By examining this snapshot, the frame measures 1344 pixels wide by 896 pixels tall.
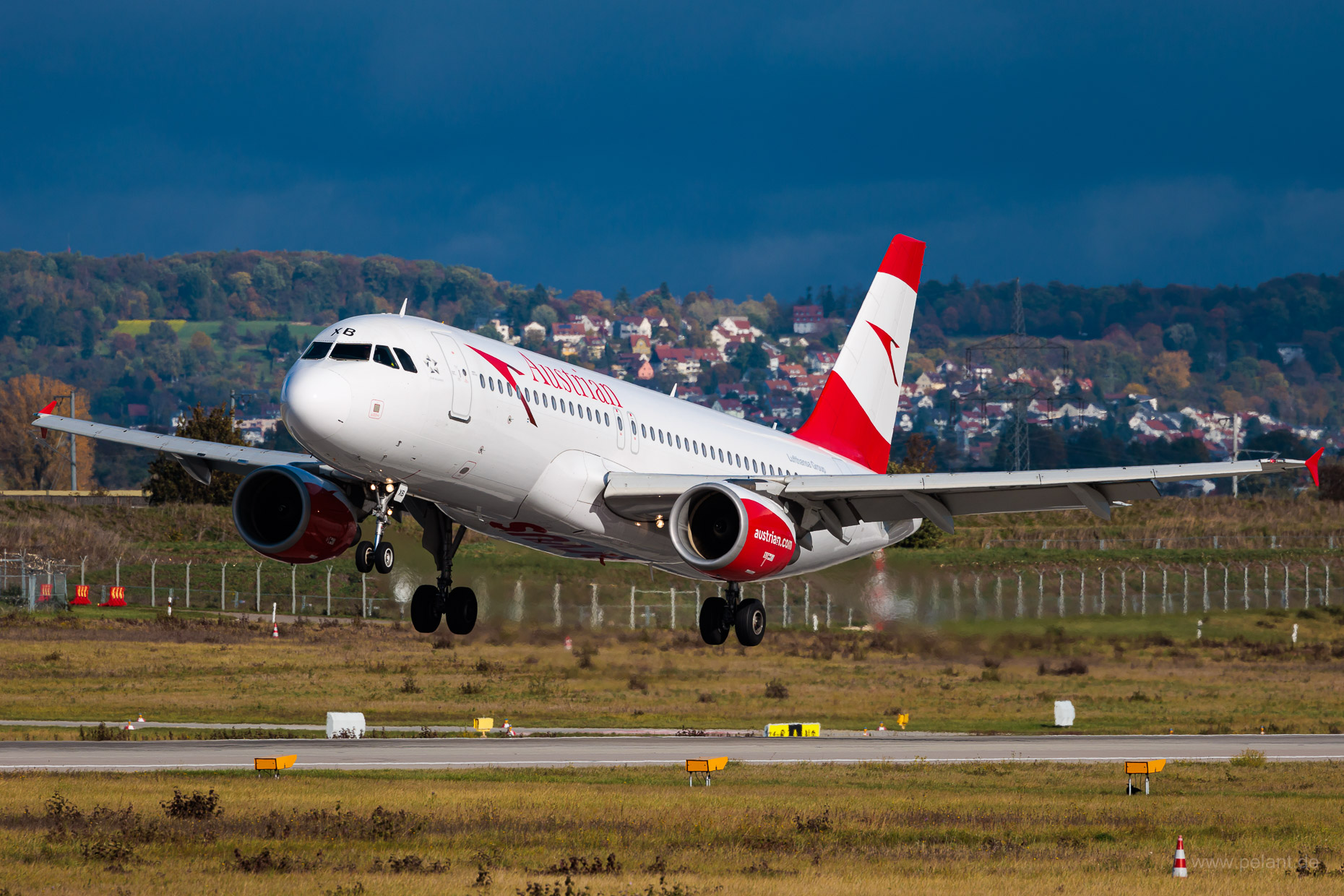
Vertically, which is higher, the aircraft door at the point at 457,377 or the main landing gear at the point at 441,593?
the aircraft door at the point at 457,377

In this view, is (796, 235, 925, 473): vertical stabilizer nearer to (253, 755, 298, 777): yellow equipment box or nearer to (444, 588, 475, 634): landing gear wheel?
(444, 588, 475, 634): landing gear wheel

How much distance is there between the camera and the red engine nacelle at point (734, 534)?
1373 inches

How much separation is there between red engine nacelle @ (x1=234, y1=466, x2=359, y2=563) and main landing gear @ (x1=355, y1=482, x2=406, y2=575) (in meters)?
2.67

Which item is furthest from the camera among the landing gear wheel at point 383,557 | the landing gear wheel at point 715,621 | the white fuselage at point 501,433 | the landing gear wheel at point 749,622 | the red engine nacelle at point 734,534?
the landing gear wheel at point 715,621

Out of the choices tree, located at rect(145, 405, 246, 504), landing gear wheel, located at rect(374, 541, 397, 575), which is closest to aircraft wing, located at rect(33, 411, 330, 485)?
landing gear wheel, located at rect(374, 541, 397, 575)

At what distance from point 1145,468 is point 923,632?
27.1 metres

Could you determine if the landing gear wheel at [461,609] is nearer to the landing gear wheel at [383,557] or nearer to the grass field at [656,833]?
the grass field at [656,833]

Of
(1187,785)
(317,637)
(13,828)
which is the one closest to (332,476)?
(13,828)

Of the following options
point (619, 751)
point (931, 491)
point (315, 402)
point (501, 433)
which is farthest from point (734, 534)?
point (619, 751)

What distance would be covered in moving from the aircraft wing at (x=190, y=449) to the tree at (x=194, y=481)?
3026 inches

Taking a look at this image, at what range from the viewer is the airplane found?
30.2m

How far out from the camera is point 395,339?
100 feet

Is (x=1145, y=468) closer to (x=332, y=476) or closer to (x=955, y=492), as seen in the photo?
(x=955, y=492)

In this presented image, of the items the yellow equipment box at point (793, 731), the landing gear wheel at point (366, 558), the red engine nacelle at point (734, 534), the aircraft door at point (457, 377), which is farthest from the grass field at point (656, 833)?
the yellow equipment box at point (793, 731)
